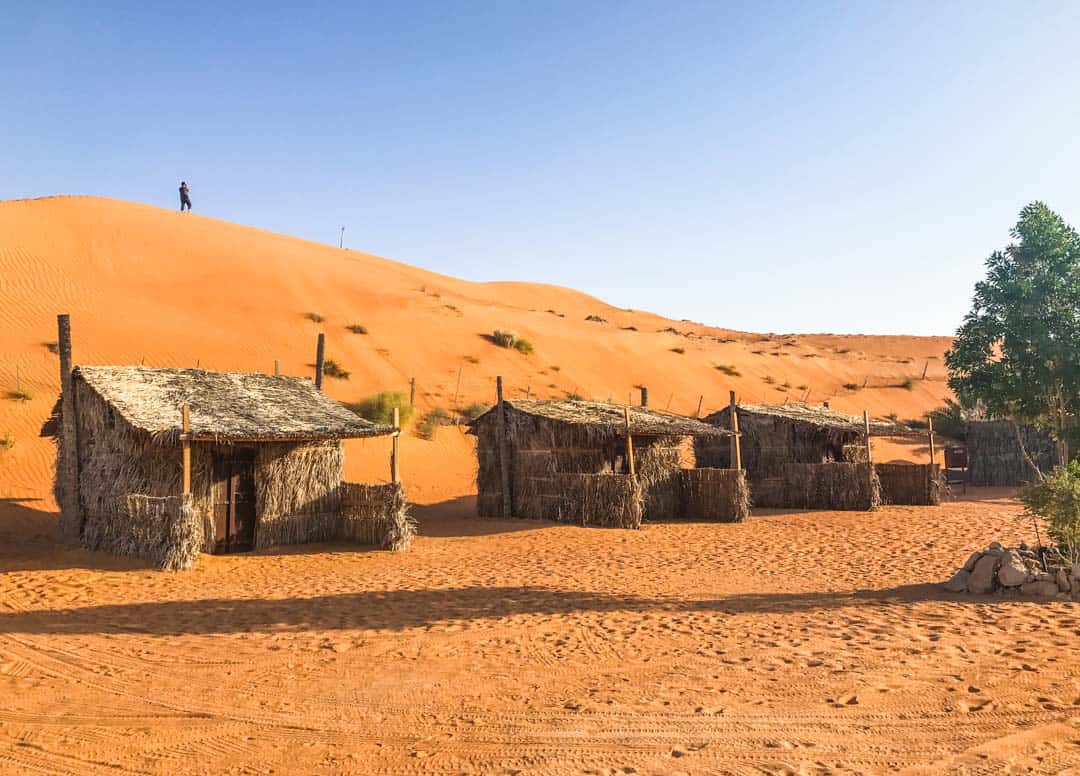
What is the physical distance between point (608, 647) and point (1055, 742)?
3.59 meters

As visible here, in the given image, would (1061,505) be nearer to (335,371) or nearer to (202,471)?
(202,471)

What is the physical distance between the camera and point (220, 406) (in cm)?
1361

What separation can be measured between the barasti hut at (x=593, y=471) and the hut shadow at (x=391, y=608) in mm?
6271

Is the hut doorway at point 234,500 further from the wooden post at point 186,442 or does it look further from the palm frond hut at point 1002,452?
the palm frond hut at point 1002,452

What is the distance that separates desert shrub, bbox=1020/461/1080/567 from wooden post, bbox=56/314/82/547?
14.4 meters

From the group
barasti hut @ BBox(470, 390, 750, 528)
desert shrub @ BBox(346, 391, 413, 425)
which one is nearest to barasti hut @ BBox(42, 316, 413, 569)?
barasti hut @ BBox(470, 390, 750, 528)

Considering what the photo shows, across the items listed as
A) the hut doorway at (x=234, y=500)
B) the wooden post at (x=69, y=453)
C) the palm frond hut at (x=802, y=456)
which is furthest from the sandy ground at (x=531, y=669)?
the palm frond hut at (x=802, y=456)

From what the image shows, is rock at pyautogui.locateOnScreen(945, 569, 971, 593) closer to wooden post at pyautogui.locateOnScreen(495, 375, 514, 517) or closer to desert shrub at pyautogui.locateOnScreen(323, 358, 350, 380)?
wooden post at pyautogui.locateOnScreen(495, 375, 514, 517)

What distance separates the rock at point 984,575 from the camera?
9250 millimetres

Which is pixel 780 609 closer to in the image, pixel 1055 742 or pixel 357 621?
pixel 1055 742

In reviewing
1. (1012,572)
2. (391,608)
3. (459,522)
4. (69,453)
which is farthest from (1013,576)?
(69,453)

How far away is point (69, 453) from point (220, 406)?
2575 millimetres

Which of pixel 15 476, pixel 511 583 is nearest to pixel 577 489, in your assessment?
pixel 511 583

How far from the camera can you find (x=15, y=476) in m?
18.2
